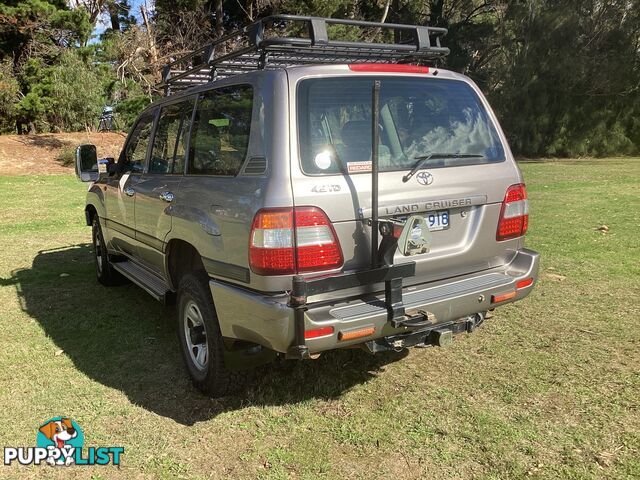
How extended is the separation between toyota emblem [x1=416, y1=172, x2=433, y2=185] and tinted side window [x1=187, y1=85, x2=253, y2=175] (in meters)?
1.01

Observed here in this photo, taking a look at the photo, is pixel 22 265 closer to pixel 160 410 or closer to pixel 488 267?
pixel 160 410

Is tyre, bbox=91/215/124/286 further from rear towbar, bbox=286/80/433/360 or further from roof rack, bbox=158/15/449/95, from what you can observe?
rear towbar, bbox=286/80/433/360

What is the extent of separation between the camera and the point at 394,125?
3416 mm

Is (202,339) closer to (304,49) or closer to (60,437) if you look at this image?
(60,437)

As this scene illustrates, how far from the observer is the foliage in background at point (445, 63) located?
2227 centimetres

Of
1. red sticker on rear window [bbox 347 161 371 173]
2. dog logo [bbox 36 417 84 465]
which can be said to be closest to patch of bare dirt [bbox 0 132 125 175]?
dog logo [bbox 36 417 84 465]

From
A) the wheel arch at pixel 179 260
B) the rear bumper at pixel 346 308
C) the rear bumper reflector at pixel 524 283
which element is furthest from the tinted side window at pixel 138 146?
the rear bumper reflector at pixel 524 283

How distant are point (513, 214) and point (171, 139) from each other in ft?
8.39

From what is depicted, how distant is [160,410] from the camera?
354 cm

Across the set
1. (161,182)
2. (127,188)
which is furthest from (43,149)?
(161,182)

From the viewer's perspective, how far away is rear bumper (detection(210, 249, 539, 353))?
2.82 metres

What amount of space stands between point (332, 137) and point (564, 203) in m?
9.48

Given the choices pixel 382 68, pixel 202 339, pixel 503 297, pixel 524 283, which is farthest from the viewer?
pixel 202 339

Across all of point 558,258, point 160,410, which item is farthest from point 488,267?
point 558,258
